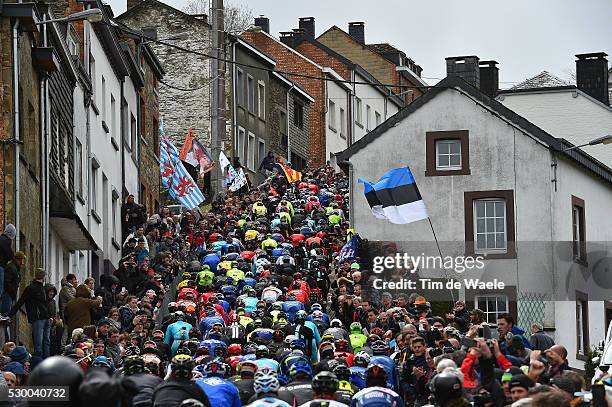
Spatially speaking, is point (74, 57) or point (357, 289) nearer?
point (357, 289)

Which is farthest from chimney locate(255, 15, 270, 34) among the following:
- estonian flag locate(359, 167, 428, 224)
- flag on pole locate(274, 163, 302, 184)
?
estonian flag locate(359, 167, 428, 224)

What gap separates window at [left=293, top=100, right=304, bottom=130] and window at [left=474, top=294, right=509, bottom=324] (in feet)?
120

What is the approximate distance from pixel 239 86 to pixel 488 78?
17.2 metres

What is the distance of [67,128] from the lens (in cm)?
3912

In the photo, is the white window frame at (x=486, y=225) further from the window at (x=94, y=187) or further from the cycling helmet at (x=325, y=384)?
the cycling helmet at (x=325, y=384)

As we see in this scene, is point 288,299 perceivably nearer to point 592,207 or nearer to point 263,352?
point 263,352

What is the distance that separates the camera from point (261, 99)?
249ft

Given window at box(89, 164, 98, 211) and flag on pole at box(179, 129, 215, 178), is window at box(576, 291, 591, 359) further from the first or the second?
window at box(89, 164, 98, 211)

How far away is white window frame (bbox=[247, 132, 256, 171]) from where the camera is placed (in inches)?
2884

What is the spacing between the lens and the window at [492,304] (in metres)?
43.7

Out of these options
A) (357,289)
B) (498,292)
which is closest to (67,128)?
(357,289)

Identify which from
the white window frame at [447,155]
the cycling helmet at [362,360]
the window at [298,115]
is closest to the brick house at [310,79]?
the window at [298,115]

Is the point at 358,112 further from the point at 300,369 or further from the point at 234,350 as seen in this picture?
the point at 300,369

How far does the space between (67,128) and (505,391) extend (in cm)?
2444
